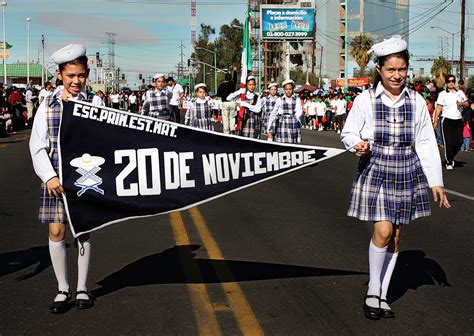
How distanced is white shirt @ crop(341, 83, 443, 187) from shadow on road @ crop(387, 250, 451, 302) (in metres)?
1.13

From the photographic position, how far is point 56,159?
5441mm

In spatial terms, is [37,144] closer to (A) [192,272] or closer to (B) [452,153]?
(A) [192,272]

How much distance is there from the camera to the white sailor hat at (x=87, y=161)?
5.44m

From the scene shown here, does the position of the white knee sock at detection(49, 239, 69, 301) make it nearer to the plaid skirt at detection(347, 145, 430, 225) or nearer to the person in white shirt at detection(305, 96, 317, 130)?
the plaid skirt at detection(347, 145, 430, 225)

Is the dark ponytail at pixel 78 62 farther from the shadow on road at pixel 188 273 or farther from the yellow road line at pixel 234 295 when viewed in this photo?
the yellow road line at pixel 234 295

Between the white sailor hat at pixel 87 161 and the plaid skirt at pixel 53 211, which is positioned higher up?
the white sailor hat at pixel 87 161

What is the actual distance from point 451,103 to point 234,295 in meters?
11.8

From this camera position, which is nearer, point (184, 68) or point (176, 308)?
point (176, 308)

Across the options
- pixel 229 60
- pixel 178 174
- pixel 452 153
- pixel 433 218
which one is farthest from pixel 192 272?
pixel 229 60

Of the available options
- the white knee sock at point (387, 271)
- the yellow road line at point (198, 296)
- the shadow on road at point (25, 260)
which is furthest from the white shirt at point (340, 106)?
the white knee sock at point (387, 271)

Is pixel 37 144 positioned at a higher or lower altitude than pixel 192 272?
higher

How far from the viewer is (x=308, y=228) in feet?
29.7

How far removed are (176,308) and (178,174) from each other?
971mm

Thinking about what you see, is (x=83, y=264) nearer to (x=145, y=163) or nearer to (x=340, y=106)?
(x=145, y=163)
